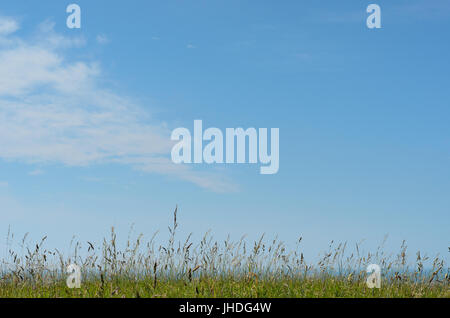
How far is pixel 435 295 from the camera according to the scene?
24.8 ft

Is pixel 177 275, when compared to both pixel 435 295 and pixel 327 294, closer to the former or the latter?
pixel 327 294

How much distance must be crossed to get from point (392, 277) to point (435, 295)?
917mm
